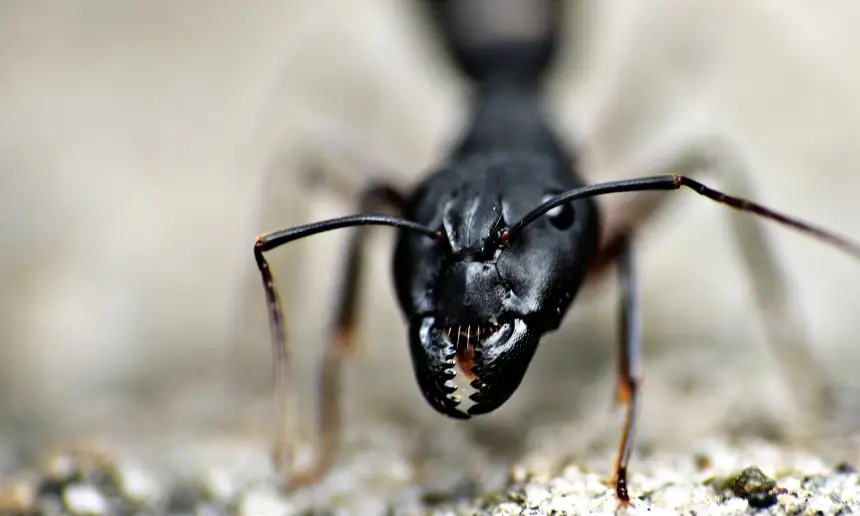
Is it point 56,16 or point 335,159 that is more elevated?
point 56,16

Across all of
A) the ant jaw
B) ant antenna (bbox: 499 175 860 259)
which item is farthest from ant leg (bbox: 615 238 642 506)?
ant antenna (bbox: 499 175 860 259)

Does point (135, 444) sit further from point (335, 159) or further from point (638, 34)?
point (638, 34)

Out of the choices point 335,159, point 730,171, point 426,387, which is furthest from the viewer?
point 335,159

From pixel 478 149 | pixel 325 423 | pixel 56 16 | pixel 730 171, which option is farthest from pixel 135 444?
pixel 56 16

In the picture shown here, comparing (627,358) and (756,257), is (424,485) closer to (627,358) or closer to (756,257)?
(627,358)

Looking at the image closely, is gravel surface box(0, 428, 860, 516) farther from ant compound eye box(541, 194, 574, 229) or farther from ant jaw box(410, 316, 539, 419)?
ant compound eye box(541, 194, 574, 229)

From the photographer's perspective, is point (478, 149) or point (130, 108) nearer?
point (478, 149)

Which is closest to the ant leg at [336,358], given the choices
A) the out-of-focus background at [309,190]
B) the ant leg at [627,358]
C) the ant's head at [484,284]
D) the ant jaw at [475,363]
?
the out-of-focus background at [309,190]
